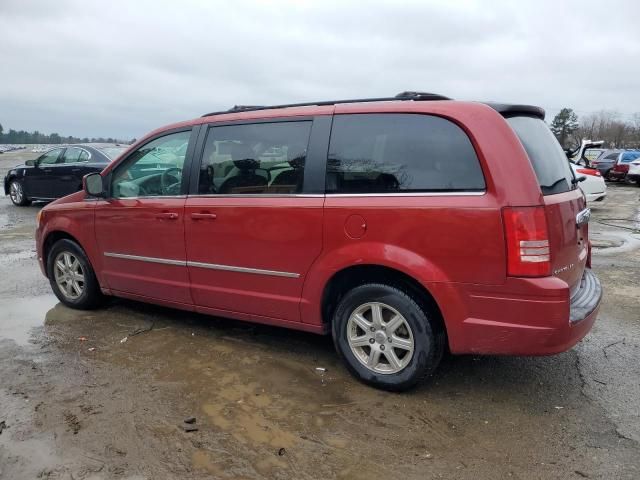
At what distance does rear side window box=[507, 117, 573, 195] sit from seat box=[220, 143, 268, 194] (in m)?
1.73

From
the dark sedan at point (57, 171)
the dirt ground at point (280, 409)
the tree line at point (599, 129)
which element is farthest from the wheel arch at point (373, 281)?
the tree line at point (599, 129)

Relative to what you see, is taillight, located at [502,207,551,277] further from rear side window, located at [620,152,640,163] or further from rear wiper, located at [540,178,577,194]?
rear side window, located at [620,152,640,163]

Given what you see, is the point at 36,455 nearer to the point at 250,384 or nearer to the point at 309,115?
the point at 250,384

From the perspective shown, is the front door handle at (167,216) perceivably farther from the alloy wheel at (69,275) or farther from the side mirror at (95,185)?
the alloy wheel at (69,275)

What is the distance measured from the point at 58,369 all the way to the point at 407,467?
2600mm

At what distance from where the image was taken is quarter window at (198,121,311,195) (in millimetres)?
3635

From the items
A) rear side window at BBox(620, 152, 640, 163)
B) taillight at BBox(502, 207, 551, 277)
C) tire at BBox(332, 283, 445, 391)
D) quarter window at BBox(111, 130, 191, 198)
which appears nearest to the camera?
taillight at BBox(502, 207, 551, 277)

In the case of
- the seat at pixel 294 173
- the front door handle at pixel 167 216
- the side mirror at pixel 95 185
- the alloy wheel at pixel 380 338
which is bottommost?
the alloy wheel at pixel 380 338

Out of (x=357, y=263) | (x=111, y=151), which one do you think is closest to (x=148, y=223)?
(x=357, y=263)

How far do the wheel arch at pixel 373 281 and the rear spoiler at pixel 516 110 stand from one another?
114 centimetres

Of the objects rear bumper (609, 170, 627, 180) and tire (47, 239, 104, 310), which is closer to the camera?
tire (47, 239, 104, 310)

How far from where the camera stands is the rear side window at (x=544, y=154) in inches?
122

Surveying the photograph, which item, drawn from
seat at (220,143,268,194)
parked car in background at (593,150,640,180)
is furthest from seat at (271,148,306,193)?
parked car in background at (593,150,640,180)

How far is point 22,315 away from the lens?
498cm
